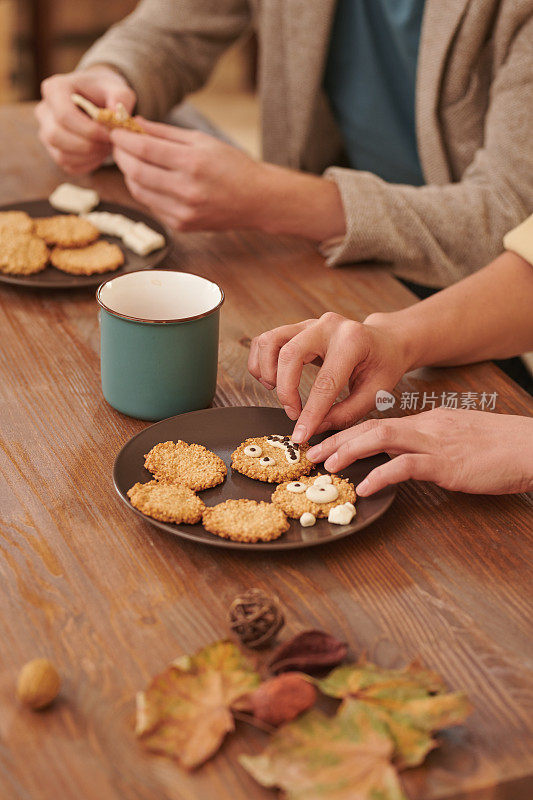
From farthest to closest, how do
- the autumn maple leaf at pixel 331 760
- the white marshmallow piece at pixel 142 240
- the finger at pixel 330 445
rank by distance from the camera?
the white marshmallow piece at pixel 142 240 < the finger at pixel 330 445 < the autumn maple leaf at pixel 331 760

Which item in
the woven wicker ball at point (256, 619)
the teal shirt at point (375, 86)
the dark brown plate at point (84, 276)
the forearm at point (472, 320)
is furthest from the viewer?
the teal shirt at point (375, 86)

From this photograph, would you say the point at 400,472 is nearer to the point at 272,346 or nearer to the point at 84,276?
the point at 272,346

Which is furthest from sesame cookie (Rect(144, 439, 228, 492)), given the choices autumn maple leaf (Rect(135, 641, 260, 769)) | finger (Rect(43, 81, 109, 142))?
finger (Rect(43, 81, 109, 142))

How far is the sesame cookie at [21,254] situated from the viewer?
50.4 inches

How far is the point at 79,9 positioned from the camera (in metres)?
4.19

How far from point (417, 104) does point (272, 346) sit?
0.87 m

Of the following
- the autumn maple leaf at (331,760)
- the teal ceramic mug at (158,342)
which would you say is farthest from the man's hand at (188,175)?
the autumn maple leaf at (331,760)

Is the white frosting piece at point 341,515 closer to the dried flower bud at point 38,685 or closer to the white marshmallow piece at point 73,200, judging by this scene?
the dried flower bud at point 38,685

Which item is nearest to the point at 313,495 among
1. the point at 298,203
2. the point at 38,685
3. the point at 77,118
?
the point at 38,685

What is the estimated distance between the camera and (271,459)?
0.92 m

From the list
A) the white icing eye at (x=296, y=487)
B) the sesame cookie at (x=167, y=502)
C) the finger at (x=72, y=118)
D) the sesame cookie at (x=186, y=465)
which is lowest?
the sesame cookie at (x=186, y=465)

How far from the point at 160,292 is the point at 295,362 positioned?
210 millimetres

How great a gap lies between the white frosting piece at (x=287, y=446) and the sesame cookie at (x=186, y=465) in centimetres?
7

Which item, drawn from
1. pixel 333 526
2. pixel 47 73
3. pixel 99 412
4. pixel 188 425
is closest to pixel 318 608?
pixel 333 526
